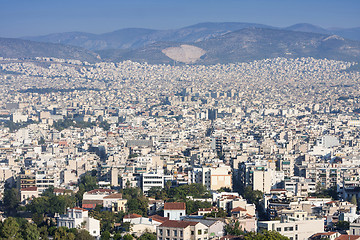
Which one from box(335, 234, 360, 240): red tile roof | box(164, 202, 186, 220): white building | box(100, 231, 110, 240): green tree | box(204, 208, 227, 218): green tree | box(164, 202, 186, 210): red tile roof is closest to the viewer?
box(335, 234, 360, 240): red tile roof

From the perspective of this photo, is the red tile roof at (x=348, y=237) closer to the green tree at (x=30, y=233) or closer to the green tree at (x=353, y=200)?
the green tree at (x=353, y=200)

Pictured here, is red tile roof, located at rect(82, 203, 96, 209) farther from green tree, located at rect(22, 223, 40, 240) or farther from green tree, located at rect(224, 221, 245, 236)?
green tree, located at rect(224, 221, 245, 236)

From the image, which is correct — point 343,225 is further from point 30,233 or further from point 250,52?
point 250,52

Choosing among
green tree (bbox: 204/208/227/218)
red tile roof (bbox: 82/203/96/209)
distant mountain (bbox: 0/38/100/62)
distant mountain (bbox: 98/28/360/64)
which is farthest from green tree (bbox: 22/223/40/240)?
distant mountain (bbox: 0/38/100/62)

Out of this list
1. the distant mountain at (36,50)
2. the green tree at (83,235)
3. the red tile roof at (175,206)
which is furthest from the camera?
the distant mountain at (36,50)

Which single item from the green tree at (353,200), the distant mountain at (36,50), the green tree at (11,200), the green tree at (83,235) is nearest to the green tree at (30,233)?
the green tree at (83,235)

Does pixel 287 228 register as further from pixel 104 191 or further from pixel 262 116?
pixel 262 116

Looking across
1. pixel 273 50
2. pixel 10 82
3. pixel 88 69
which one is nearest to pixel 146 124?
pixel 10 82
